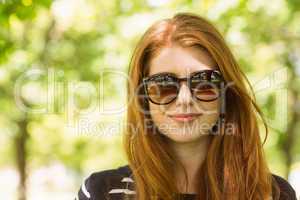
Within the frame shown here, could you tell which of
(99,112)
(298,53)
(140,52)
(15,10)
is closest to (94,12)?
(99,112)

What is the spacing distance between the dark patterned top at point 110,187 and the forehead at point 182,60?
1.74 ft

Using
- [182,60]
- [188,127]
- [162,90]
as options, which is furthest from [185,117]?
[182,60]

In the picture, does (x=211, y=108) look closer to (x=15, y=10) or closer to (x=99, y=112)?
(x=15, y=10)

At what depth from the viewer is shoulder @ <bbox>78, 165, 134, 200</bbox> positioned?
8.73 ft

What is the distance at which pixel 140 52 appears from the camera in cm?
272

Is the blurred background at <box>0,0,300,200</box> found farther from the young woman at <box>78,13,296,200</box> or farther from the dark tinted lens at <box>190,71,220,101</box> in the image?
the dark tinted lens at <box>190,71,220,101</box>

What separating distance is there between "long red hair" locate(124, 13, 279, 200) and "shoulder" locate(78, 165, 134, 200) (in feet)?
0.18

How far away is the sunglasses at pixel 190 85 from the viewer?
2.59 metres

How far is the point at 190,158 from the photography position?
9.03 ft

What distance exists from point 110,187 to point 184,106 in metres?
0.52

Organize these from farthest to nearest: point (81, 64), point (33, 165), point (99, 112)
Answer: point (33, 165) < point (81, 64) < point (99, 112)

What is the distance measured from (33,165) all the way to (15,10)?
13616 millimetres

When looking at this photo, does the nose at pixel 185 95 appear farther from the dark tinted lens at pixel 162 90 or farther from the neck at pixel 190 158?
the neck at pixel 190 158

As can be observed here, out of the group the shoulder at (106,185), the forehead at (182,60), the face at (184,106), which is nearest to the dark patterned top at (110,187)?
the shoulder at (106,185)
